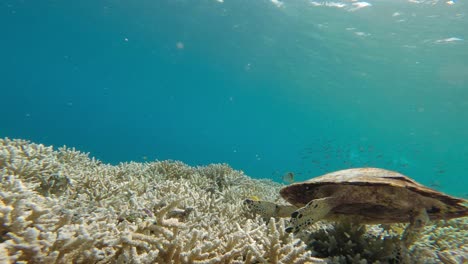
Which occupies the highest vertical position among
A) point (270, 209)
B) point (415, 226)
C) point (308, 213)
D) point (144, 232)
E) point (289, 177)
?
point (289, 177)

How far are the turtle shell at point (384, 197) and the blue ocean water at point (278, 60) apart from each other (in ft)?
31.4

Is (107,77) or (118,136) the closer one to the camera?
(107,77)

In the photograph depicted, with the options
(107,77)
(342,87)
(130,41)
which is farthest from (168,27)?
(107,77)

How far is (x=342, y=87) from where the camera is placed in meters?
44.5

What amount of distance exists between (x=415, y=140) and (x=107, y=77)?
96.7m

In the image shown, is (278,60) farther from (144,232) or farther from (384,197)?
(144,232)

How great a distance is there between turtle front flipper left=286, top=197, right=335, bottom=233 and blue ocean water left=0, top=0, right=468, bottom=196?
990 centimetres

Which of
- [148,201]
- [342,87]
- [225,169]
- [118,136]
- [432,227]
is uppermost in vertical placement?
[118,136]

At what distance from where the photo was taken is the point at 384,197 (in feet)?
9.80

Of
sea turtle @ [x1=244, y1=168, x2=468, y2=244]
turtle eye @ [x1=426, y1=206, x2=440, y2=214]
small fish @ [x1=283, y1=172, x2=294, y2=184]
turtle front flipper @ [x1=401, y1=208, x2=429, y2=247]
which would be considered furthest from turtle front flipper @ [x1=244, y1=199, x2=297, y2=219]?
small fish @ [x1=283, y1=172, x2=294, y2=184]

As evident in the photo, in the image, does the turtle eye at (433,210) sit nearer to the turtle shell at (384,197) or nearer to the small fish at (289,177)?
the turtle shell at (384,197)

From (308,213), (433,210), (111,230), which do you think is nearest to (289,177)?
(433,210)

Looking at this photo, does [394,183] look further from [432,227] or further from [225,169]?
[225,169]

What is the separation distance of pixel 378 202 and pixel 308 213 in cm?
87
